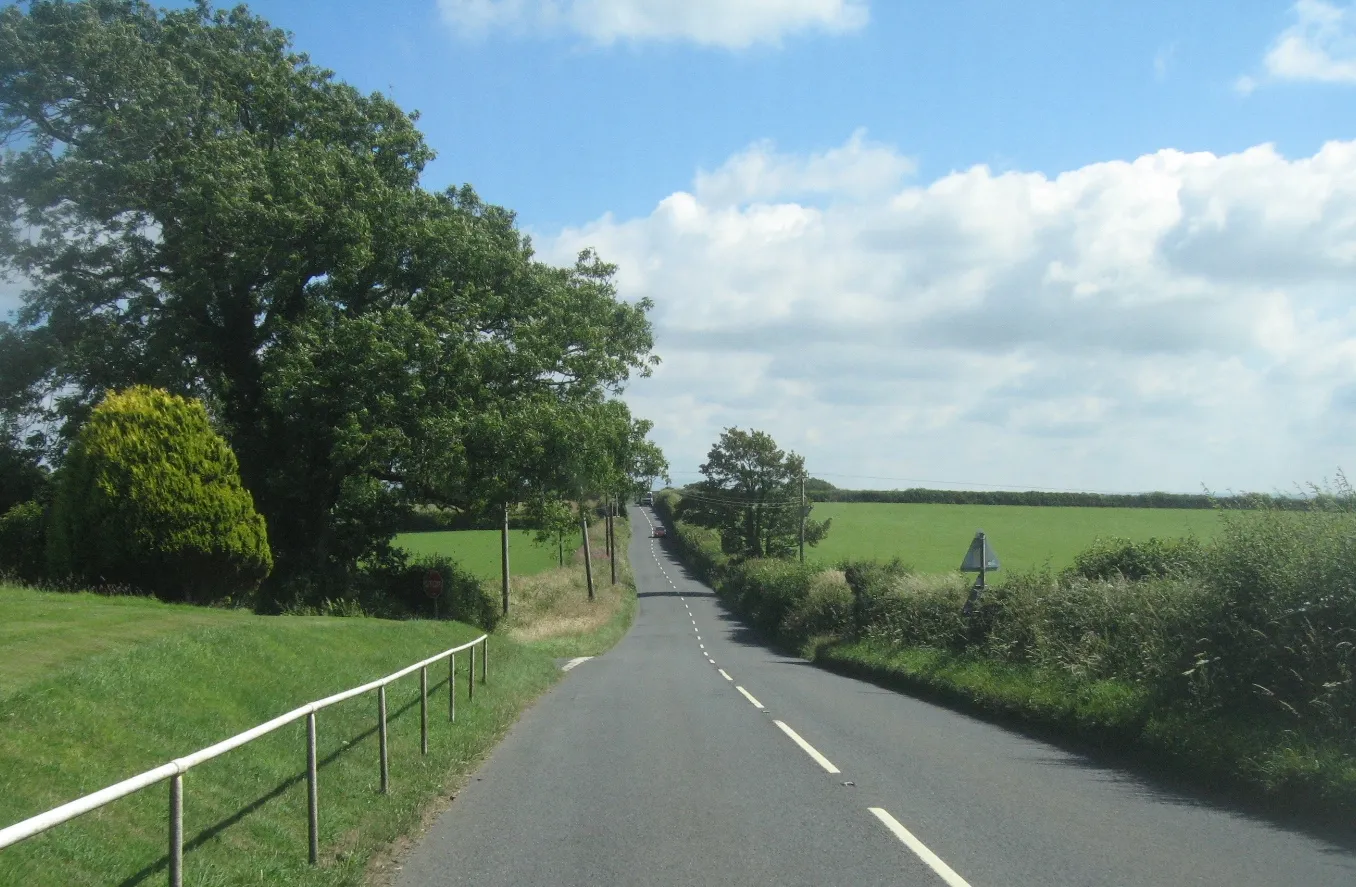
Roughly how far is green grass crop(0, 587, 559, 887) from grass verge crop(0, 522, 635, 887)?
2cm

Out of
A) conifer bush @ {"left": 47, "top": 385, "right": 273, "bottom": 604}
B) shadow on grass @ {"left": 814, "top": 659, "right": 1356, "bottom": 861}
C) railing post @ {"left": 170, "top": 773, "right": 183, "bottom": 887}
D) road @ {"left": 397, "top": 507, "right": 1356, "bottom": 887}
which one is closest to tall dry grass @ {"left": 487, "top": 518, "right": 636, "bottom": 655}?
conifer bush @ {"left": 47, "top": 385, "right": 273, "bottom": 604}

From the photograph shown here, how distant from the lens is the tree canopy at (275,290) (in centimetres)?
2717

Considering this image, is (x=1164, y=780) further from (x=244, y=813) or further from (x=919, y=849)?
(x=244, y=813)

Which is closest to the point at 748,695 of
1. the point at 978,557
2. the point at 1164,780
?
the point at 978,557

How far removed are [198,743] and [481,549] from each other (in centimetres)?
7489

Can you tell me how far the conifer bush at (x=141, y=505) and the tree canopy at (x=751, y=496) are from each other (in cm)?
7153

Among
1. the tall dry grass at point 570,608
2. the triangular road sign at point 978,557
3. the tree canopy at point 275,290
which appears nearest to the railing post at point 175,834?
the triangular road sign at point 978,557

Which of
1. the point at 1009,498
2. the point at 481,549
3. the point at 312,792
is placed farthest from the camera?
the point at 1009,498

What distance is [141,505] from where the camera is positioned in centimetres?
1858

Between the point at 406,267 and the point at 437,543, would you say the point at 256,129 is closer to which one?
the point at 406,267

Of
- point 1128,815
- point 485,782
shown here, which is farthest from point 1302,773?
point 485,782

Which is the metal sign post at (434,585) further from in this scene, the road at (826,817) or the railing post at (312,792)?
the railing post at (312,792)

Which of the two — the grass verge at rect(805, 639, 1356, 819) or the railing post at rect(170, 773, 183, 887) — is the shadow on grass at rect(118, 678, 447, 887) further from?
the grass verge at rect(805, 639, 1356, 819)

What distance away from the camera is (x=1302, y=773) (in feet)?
31.3
